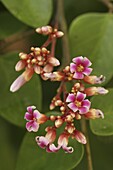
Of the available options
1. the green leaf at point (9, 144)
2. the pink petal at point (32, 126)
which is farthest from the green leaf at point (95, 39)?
the green leaf at point (9, 144)

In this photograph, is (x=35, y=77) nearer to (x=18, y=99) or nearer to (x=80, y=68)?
(x=18, y=99)

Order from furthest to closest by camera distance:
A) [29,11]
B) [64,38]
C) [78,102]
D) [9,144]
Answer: [9,144], [64,38], [29,11], [78,102]

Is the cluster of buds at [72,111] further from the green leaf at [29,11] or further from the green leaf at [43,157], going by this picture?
the green leaf at [29,11]

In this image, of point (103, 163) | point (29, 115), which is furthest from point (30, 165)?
point (103, 163)

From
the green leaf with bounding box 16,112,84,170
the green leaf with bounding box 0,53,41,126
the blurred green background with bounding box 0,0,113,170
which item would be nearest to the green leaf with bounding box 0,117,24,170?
the blurred green background with bounding box 0,0,113,170

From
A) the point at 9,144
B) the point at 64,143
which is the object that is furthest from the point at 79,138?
the point at 9,144

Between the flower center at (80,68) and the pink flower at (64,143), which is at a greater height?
the flower center at (80,68)

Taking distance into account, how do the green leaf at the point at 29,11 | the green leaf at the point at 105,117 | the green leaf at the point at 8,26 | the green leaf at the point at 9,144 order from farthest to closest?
1. the green leaf at the point at 9,144
2. the green leaf at the point at 8,26
3. the green leaf at the point at 29,11
4. the green leaf at the point at 105,117
